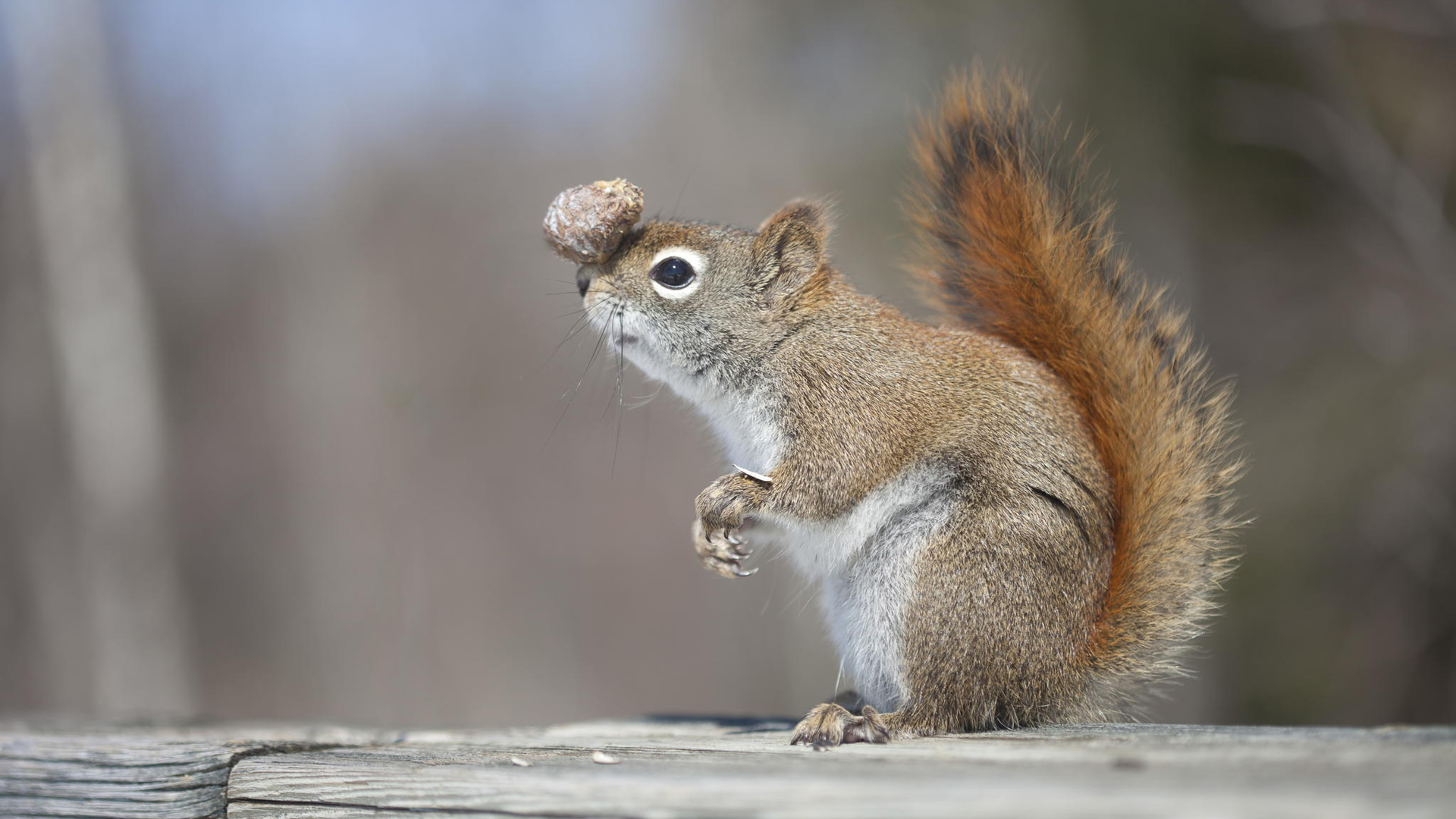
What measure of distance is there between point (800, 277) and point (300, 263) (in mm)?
5321

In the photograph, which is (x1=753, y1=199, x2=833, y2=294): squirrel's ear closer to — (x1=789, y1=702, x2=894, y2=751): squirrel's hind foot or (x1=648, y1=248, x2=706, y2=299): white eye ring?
(x1=648, y1=248, x2=706, y2=299): white eye ring

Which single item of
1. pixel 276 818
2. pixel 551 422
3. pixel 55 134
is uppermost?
pixel 55 134

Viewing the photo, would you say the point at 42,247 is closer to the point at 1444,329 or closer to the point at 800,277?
the point at 800,277

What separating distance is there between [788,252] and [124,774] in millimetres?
1450

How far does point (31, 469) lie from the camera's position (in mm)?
5637

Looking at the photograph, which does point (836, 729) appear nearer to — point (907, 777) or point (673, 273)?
point (907, 777)

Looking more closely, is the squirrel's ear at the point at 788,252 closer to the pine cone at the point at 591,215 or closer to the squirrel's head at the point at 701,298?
the squirrel's head at the point at 701,298

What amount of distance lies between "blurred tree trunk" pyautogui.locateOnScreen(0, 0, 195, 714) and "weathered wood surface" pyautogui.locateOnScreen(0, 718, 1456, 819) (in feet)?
13.1

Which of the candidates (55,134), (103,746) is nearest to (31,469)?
(55,134)

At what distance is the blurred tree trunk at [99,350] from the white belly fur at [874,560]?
4.81 metres

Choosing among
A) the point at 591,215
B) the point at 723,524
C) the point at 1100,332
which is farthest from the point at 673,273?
the point at 1100,332

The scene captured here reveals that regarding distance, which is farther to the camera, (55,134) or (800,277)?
(55,134)

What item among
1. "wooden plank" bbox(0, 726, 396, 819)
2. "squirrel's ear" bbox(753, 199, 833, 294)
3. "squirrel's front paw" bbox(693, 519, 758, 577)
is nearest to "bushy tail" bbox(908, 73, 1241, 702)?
"squirrel's ear" bbox(753, 199, 833, 294)

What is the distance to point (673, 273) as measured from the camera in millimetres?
2020
